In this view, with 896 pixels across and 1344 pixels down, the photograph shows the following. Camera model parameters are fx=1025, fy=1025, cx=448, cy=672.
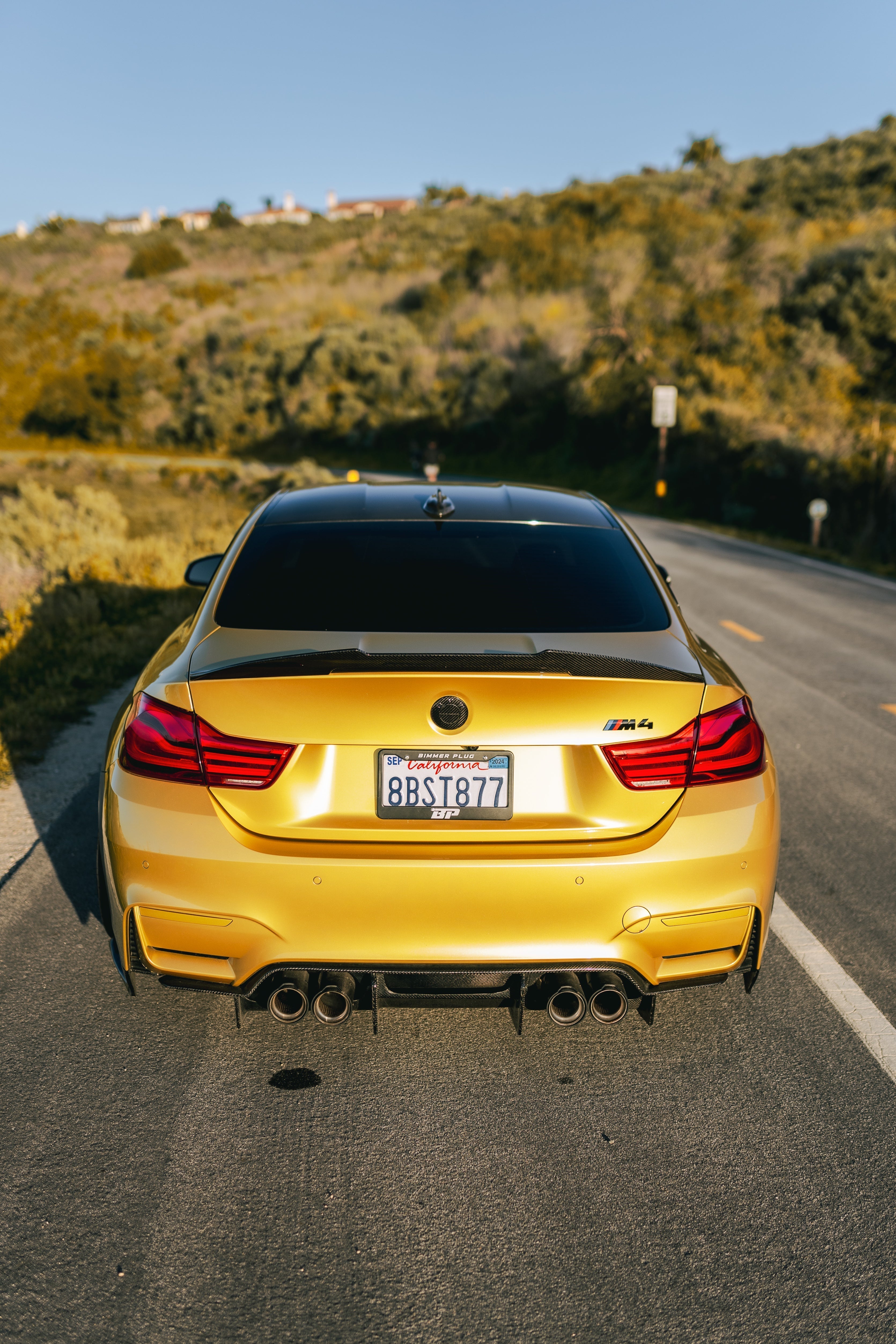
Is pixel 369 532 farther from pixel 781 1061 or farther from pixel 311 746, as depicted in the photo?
pixel 781 1061

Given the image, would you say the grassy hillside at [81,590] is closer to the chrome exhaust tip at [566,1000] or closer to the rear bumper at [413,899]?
the rear bumper at [413,899]

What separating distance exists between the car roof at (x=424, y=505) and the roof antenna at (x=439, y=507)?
0.02 m

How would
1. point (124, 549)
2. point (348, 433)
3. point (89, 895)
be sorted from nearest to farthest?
point (89, 895)
point (124, 549)
point (348, 433)

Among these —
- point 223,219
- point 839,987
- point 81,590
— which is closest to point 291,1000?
point 839,987

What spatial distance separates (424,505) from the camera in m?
3.88

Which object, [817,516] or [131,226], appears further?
[131,226]

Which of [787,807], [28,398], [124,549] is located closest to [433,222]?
[28,398]

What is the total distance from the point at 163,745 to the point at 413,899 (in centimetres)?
81

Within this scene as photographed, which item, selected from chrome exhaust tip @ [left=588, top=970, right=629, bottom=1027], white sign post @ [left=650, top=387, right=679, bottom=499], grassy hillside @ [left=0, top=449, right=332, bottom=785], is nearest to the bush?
white sign post @ [left=650, top=387, right=679, bottom=499]

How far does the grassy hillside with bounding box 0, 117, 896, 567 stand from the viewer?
97.9ft

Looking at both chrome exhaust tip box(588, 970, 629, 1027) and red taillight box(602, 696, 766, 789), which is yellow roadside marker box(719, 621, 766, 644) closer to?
red taillight box(602, 696, 766, 789)

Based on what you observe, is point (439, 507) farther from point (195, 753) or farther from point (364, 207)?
point (364, 207)

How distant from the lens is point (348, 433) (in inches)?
1914

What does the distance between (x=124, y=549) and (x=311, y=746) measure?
11375 mm
